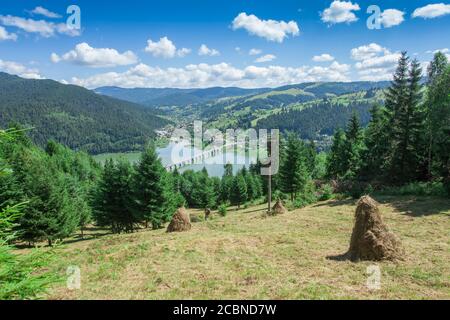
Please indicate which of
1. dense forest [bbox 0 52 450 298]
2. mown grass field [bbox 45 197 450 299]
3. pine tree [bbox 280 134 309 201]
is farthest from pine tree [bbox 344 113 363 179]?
mown grass field [bbox 45 197 450 299]

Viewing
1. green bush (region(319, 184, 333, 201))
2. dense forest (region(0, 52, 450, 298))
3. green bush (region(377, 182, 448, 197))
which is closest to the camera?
green bush (region(377, 182, 448, 197))

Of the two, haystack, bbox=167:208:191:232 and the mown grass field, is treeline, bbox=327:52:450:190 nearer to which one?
the mown grass field

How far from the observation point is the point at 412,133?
2945cm

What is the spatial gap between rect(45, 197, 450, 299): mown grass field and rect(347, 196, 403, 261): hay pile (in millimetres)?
442

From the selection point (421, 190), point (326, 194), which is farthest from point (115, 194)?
point (421, 190)

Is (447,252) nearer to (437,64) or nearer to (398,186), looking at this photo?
(398,186)

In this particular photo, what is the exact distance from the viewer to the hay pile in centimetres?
1106

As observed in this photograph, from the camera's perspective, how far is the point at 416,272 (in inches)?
388

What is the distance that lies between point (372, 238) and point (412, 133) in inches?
937

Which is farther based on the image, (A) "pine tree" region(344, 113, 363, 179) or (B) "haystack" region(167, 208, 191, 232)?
(A) "pine tree" region(344, 113, 363, 179)

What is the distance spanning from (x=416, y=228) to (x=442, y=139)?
13.1 meters

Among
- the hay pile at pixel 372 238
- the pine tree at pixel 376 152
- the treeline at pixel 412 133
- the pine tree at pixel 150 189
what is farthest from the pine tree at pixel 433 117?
the pine tree at pixel 150 189

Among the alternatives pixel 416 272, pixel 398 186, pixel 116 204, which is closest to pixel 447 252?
pixel 416 272
